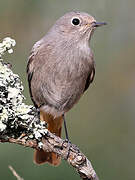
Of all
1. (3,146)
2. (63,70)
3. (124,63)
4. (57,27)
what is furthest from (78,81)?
(124,63)

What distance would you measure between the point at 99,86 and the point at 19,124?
274 centimetres

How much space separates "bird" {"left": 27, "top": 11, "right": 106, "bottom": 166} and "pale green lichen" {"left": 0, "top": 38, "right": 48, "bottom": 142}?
4.59ft

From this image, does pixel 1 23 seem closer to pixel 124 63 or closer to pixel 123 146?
pixel 124 63

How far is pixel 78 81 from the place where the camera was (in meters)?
5.45

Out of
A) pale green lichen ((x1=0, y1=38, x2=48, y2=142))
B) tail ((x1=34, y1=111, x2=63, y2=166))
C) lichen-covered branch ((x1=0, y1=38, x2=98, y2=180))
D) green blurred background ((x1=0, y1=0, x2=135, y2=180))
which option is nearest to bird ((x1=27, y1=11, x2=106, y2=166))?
tail ((x1=34, y1=111, x2=63, y2=166))

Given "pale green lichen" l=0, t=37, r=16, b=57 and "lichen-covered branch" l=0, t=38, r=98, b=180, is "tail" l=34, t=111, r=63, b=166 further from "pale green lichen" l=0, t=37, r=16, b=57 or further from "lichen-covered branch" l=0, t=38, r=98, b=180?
"pale green lichen" l=0, t=37, r=16, b=57

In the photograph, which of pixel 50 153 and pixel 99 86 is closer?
pixel 50 153

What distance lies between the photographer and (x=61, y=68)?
529 centimetres

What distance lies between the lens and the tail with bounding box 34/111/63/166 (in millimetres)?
5414

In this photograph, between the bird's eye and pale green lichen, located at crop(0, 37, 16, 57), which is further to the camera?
the bird's eye

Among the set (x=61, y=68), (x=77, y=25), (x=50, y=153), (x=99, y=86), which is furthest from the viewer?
(x=99, y=86)

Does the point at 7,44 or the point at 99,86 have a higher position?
the point at 7,44

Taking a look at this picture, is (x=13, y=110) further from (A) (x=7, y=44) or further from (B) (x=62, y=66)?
(B) (x=62, y=66)

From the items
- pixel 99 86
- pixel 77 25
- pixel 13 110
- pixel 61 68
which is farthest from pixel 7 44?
pixel 99 86
